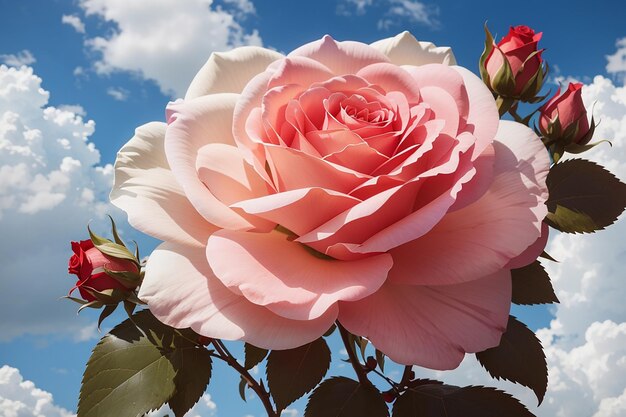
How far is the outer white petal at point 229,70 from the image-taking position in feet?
5.64

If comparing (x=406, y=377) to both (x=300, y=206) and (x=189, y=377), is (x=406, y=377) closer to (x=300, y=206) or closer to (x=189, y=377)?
(x=189, y=377)

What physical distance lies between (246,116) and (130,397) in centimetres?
77

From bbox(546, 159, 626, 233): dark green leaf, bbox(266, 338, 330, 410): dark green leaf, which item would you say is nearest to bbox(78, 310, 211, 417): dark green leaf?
bbox(266, 338, 330, 410): dark green leaf

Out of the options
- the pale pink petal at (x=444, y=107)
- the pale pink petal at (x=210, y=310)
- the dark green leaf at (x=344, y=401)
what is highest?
the pale pink petal at (x=444, y=107)

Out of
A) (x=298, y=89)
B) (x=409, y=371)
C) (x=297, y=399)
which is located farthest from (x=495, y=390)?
(x=298, y=89)

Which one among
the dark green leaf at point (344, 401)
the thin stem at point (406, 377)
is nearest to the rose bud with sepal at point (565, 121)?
the thin stem at point (406, 377)

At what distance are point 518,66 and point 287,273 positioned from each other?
1.22m

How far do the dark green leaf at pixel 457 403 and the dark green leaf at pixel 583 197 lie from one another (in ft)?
1.81

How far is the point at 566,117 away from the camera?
2.13 m

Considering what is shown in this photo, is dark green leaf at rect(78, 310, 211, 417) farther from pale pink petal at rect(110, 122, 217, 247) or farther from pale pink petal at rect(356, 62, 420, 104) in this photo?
pale pink petal at rect(356, 62, 420, 104)

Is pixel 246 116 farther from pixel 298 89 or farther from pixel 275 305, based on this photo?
pixel 275 305

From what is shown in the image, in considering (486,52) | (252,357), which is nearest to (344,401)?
(252,357)

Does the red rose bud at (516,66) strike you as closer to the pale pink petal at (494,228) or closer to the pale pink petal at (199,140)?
the pale pink petal at (494,228)

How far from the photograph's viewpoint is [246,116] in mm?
1480
